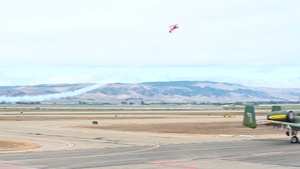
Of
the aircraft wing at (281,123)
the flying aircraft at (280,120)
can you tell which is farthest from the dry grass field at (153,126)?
the aircraft wing at (281,123)

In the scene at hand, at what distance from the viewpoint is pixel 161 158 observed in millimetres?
30859

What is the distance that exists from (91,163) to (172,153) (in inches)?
317

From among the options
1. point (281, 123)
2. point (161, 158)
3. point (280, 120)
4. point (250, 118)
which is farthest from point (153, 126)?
point (161, 158)

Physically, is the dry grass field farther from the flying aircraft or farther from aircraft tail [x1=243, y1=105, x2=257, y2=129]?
the flying aircraft

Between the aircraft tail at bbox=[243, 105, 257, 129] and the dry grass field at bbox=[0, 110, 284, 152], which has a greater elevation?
the aircraft tail at bbox=[243, 105, 257, 129]

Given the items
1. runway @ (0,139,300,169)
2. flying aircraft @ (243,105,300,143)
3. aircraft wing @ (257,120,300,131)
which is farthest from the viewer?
flying aircraft @ (243,105,300,143)

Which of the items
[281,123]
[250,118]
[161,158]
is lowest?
[161,158]

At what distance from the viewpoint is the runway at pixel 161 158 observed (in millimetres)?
27172

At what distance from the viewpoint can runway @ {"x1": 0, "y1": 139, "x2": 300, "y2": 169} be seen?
89.1 ft

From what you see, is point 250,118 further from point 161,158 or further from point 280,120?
point 161,158

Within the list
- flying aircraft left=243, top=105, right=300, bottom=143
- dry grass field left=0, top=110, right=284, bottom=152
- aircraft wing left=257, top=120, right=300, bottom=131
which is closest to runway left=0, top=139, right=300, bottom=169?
aircraft wing left=257, top=120, right=300, bottom=131

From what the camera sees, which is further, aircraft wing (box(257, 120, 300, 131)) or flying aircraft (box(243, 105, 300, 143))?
flying aircraft (box(243, 105, 300, 143))

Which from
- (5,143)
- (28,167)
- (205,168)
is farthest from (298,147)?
(5,143)

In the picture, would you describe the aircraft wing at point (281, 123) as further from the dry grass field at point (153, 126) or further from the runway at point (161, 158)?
the dry grass field at point (153, 126)
